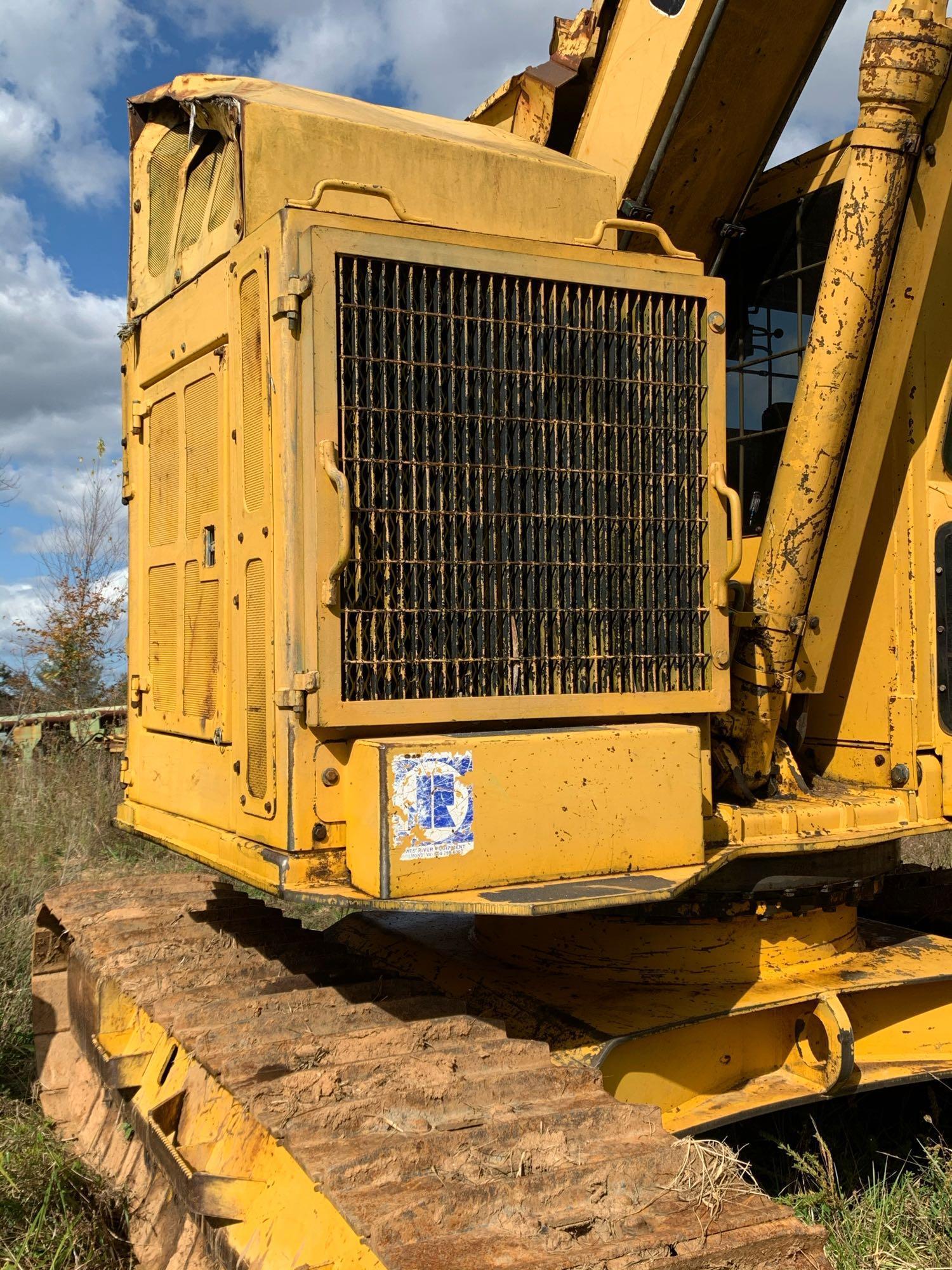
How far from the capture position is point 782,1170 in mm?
4430

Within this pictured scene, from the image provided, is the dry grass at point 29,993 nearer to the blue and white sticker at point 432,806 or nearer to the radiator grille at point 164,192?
the blue and white sticker at point 432,806

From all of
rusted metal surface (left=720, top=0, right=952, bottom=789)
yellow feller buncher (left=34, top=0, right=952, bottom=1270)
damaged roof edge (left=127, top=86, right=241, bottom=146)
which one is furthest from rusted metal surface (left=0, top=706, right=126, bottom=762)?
rusted metal surface (left=720, top=0, right=952, bottom=789)

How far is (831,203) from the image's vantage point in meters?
4.41

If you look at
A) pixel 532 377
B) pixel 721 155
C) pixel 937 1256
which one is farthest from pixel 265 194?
pixel 937 1256

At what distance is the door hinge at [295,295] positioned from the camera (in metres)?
3.05

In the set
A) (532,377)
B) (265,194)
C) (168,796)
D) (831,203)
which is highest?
(831,203)

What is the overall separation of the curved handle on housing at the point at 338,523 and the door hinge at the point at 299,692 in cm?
17

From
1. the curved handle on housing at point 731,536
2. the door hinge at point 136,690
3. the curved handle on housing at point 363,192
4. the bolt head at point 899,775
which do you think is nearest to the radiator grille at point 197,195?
the curved handle on housing at point 363,192

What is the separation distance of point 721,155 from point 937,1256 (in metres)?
3.43

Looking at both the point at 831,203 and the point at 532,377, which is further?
the point at 831,203

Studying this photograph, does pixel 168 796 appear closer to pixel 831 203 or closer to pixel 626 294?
pixel 626 294

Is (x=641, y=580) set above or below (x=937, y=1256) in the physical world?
above

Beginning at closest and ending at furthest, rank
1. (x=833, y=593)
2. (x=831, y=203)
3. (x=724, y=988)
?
1. (x=724, y=988)
2. (x=833, y=593)
3. (x=831, y=203)

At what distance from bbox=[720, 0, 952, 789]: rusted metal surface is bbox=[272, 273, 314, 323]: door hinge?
168cm
